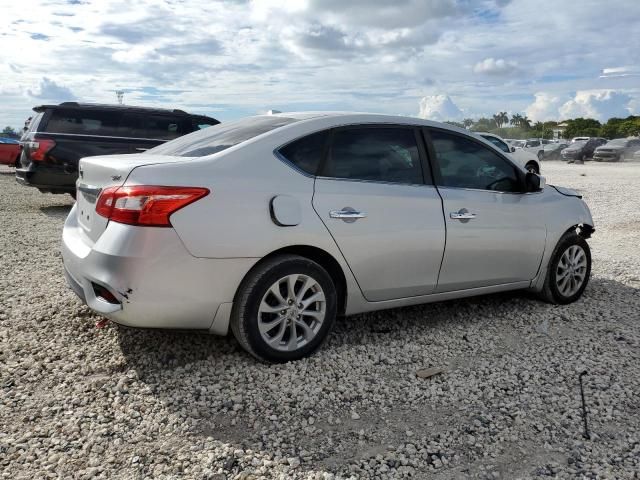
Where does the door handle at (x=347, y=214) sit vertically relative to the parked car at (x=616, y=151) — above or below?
below

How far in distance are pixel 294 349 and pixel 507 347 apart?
162 centimetres

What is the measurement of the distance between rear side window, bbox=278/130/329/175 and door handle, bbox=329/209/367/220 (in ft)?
0.96

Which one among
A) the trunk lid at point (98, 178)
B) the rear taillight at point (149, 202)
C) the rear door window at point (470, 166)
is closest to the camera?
the rear taillight at point (149, 202)

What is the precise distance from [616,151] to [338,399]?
1391 inches

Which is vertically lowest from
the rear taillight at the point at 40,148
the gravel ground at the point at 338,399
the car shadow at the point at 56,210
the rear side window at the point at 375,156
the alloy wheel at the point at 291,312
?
the car shadow at the point at 56,210

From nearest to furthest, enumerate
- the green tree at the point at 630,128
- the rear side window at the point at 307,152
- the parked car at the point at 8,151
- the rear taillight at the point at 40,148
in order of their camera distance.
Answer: the rear side window at the point at 307,152 → the rear taillight at the point at 40,148 → the parked car at the point at 8,151 → the green tree at the point at 630,128

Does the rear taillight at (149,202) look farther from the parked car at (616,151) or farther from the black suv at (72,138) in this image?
the parked car at (616,151)

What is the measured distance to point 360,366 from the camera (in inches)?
153

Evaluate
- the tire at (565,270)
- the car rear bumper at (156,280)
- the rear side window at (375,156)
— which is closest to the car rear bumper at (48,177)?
the car rear bumper at (156,280)

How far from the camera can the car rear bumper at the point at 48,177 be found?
32.0 ft

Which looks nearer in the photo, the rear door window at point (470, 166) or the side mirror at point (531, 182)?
the rear door window at point (470, 166)

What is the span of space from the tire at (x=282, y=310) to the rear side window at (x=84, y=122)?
25.1ft

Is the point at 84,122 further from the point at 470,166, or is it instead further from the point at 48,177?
the point at 470,166

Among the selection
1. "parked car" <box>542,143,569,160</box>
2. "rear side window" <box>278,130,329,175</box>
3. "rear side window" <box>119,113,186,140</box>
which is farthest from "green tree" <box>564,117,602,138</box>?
"rear side window" <box>278,130,329,175</box>
